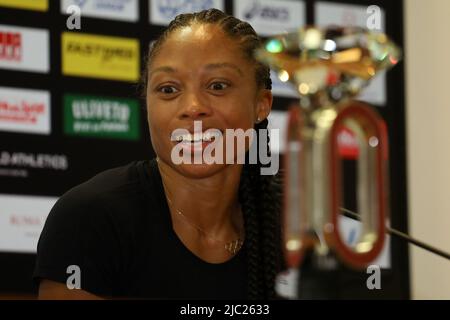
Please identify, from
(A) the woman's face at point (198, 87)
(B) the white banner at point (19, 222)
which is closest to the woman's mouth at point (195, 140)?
(A) the woman's face at point (198, 87)

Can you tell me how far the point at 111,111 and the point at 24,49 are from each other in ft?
1.19

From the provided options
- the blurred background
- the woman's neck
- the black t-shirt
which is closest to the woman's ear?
the woman's neck

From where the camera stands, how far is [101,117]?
11.2 feet

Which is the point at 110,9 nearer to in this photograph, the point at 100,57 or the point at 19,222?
the point at 100,57

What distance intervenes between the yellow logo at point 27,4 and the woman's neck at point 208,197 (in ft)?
5.46

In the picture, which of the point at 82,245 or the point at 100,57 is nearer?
the point at 82,245

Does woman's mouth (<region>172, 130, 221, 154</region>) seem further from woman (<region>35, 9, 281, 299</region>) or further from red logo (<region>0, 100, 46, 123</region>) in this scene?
red logo (<region>0, 100, 46, 123</region>)

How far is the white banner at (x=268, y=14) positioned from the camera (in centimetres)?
369

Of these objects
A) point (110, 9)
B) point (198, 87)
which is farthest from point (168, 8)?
point (198, 87)

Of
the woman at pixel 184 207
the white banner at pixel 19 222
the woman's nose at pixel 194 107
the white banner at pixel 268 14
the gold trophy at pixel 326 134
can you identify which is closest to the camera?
the gold trophy at pixel 326 134

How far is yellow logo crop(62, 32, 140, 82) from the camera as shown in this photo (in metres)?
3.41

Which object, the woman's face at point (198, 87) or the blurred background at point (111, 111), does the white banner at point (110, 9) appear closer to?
the blurred background at point (111, 111)

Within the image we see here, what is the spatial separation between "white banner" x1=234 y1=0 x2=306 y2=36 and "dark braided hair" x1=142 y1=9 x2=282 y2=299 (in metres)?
1.86
